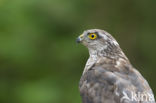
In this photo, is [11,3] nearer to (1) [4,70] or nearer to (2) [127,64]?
(1) [4,70]

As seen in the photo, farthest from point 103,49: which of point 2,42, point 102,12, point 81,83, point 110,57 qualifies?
point 102,12

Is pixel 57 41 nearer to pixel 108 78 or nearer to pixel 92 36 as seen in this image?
pixel 92 36

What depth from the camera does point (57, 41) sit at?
1922 cm

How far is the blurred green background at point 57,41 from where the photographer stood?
17.9m

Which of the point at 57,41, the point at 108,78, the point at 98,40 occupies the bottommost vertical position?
the point at 108,78

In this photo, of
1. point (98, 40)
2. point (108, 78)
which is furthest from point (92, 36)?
point (108, 78)

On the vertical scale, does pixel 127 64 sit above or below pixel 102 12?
below

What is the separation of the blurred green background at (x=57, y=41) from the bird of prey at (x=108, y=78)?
4825 mm

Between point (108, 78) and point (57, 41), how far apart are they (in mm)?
7769

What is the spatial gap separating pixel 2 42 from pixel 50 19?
2109mm

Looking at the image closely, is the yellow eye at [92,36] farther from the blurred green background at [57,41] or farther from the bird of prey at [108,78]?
the blurred green background at [57,41]

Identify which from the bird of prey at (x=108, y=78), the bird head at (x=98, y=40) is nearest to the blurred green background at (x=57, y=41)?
the bird head at (x=98, y=40)

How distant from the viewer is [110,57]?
12703 mm

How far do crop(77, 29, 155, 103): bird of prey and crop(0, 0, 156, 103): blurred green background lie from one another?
4.82 m
